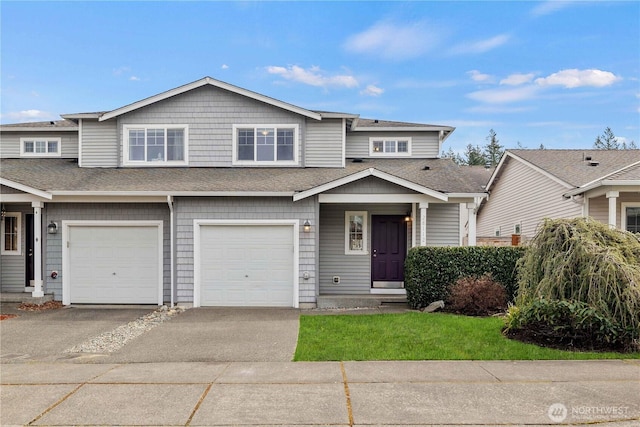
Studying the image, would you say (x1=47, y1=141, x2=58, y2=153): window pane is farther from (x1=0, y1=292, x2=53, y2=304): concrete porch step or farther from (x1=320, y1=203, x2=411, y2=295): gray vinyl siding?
(x1=320, y1=203, x2=411, y2=295): gray vinyl siding

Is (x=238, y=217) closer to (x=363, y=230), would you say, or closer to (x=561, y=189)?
→ (x=363, y=230)

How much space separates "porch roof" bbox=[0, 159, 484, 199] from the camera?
1046 cm

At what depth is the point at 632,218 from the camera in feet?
40.7

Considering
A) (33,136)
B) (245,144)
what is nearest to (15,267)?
(33,136)

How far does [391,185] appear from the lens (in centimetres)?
1070

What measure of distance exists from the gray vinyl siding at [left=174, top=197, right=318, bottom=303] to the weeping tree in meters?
4.99

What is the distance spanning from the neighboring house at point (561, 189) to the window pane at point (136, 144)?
36.5 feet

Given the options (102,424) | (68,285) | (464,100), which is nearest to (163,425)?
(102,424)

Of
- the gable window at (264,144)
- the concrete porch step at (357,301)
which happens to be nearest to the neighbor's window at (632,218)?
the concrete porch step at (357,301)

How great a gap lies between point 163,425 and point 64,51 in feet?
62.0

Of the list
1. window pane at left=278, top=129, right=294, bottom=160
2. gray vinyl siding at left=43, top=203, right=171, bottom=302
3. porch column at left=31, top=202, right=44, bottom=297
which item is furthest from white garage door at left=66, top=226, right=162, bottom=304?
window pane at left=278, top=129, right=294, bottom=160

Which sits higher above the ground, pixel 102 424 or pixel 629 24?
pixel 629 24

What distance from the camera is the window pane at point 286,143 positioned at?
12.5 m

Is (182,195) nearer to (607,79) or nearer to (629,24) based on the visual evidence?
(629,24)
